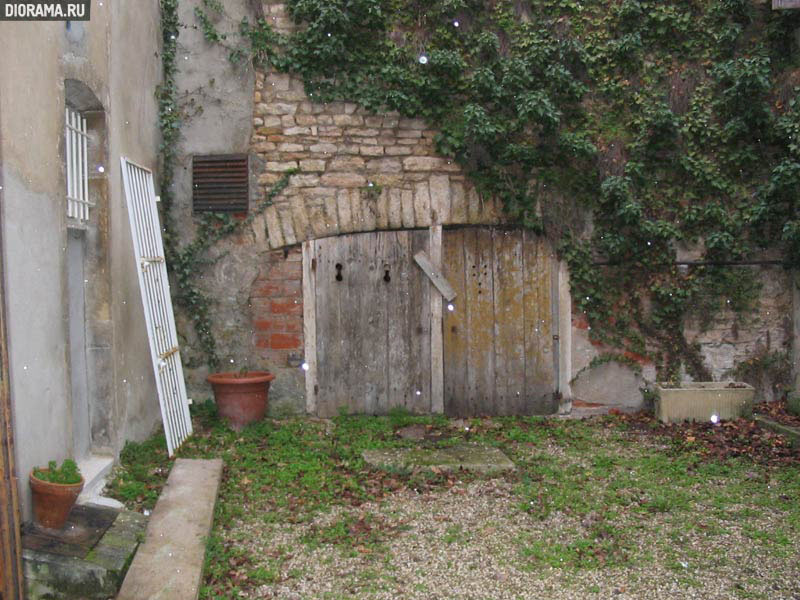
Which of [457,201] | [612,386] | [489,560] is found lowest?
[489,560]

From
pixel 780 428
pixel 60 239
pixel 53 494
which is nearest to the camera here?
pixel 53 494

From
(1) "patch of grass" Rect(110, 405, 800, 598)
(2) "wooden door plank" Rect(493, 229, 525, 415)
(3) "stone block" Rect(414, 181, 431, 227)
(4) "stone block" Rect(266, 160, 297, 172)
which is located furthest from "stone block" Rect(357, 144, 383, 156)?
(1) "patch of grass" Rect(110, 405, 800, 598)

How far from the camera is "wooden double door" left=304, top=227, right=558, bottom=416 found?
6492mm

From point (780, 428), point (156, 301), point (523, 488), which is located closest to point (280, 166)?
point (156, 301)

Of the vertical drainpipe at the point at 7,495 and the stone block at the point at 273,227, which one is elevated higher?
the stone block at the point at 273,227

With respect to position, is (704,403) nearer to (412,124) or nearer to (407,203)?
(407,203)

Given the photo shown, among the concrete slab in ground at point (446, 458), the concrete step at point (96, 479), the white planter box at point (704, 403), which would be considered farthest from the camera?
the white planter box at point (704, 403)

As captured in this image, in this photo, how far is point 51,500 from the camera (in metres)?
3.29

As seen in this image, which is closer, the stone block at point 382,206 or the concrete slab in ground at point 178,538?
the concrete slab in ground at point 178,538

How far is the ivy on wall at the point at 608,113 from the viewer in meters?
6.27

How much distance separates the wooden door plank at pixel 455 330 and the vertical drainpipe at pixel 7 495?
4.01 m

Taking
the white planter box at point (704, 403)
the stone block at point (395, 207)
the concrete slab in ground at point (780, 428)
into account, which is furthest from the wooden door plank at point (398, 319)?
the concrete slab in ground at point (780, 428)

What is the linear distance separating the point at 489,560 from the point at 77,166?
3472mm

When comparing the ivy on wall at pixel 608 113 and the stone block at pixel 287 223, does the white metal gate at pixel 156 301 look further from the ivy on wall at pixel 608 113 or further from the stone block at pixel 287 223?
the ivy on wall at pixel 608 113
